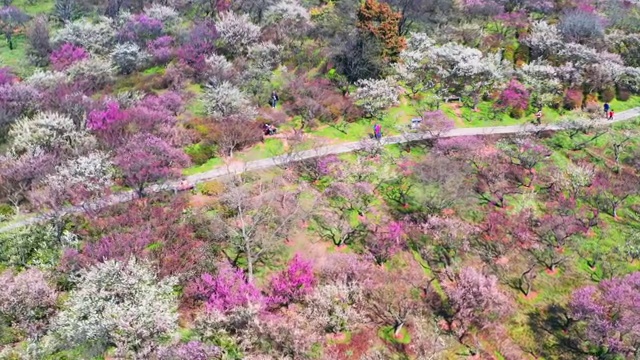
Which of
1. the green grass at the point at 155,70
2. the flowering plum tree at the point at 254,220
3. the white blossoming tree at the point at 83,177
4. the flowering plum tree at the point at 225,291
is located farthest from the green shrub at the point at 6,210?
the green grass at the point at 155,70

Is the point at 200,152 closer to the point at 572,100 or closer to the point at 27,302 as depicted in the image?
the point at 27,302

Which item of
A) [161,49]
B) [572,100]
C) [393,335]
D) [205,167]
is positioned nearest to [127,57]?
[161,49]

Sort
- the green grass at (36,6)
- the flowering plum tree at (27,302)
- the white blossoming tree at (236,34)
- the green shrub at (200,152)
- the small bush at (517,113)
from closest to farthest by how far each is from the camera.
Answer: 1. the flowering plum tree at (27,302)
2. the green shrub at (200,152)
3. the small bush at (517,113)
4. the white blossoming tree at (236,34)
5. the green grass at (36,6)

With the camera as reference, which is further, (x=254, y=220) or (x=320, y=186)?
(x=320, y=186)

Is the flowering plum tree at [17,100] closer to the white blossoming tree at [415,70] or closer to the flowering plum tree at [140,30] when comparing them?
the flowering plum tree at [140,30]

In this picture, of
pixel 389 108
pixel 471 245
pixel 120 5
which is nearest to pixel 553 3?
pixel 389 108

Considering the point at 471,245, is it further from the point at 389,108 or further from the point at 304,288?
the point at 389,108
